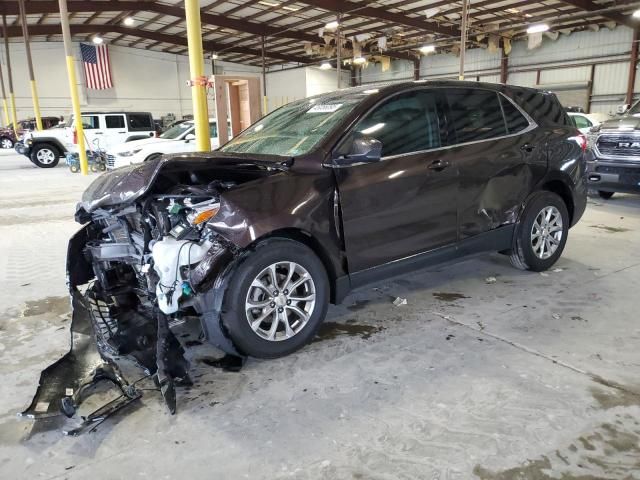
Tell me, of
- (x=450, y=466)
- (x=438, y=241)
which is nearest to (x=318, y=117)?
(x=438, y=241)

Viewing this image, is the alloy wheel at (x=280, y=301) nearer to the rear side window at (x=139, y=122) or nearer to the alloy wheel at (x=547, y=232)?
the alloy wheel at (x=547, y=232)

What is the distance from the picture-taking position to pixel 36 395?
244 cm

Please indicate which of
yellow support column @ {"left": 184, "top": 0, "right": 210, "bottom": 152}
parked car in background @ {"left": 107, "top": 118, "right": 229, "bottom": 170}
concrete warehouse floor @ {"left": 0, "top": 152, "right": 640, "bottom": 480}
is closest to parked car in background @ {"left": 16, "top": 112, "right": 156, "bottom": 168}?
parked car in background @ {"left": 107, "top": 118, "right": 229, "bottom": 170}

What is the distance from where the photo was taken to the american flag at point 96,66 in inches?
1131

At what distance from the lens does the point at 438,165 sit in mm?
3424

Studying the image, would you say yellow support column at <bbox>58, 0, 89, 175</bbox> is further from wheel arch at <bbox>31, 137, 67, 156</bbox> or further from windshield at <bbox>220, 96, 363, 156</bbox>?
windshield at <bbox>220, 96, 363, 156</bbox>

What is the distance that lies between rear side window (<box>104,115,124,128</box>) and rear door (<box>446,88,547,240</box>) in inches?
552

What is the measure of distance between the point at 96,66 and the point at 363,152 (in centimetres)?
3146

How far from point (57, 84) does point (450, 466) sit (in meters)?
34.3

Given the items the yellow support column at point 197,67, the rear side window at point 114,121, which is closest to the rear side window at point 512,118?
the yellow support column at point 197,67

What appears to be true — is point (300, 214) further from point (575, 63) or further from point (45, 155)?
point (575, 63)

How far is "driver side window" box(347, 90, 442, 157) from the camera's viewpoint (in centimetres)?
324

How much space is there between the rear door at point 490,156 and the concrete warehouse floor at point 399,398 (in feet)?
2.24

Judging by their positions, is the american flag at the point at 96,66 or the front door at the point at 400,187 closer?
the front door at the point at 400,187
